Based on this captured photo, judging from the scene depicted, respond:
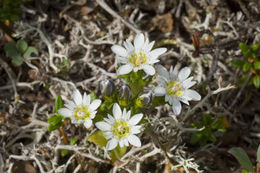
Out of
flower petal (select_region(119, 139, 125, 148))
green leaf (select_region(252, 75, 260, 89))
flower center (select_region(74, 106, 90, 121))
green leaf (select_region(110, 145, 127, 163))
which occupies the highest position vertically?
flower center (select_region(74, 106, 90, 121))

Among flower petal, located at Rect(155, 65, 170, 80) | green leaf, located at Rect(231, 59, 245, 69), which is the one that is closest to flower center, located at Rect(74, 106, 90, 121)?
flower petal, located at Rect(155, 65, 170, 80)

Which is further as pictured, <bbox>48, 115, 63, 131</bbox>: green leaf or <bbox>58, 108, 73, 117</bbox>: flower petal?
<bbox>48, 115, 63, 131</bbox>: green leaf

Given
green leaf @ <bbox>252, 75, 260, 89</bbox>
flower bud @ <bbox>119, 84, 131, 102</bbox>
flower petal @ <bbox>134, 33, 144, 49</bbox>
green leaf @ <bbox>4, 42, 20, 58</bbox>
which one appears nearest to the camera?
flower bud @ <bbox>119, 84, 131, 102</bbox>

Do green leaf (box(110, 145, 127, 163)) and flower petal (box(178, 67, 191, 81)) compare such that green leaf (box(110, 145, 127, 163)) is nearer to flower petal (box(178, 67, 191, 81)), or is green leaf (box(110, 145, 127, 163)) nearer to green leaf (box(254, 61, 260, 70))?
Answer: flower petal (box(178, 67, 191, 81))

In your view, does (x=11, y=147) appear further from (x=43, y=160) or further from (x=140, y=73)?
(x=140, y=73)

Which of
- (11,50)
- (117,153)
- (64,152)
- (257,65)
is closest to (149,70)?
(117,153)

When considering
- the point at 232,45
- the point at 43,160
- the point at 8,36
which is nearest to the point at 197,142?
the point at 232,45

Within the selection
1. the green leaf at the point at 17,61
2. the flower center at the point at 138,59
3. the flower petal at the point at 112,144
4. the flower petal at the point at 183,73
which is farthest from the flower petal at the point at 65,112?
the green leaf at the point at 17,61

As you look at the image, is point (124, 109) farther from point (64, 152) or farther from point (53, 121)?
point (64, 152)
